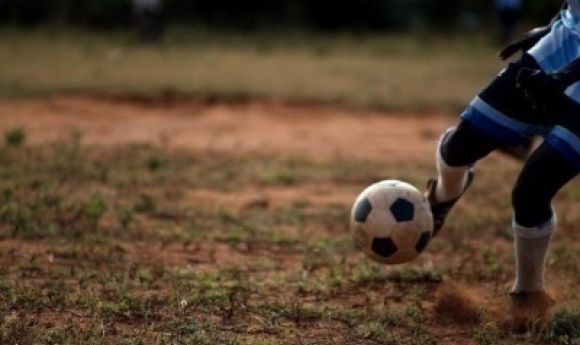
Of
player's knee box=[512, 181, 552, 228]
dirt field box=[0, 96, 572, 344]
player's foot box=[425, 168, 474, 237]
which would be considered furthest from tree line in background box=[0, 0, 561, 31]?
→ player's knee box=[512, 181, 552, 228]

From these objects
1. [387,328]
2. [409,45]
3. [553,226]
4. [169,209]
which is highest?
[553,226]

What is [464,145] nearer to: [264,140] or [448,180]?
[448,180]

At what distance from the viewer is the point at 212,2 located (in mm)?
23562

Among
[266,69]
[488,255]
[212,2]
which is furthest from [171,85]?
[212,2]

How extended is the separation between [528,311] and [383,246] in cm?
67

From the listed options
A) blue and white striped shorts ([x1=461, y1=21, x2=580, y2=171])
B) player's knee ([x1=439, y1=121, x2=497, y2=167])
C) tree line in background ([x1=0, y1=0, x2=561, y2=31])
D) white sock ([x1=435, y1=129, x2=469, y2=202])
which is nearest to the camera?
blue and white striped shorts ([x1=461, y1=21, x2=580, y2=171])

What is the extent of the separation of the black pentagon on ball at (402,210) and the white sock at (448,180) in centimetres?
34

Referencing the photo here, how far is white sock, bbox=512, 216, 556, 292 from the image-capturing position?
4.41m

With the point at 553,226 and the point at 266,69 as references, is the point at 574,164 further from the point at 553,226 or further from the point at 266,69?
the point at 266,69

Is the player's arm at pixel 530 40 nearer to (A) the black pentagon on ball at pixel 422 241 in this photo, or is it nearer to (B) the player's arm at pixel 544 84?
(B) the player's arm at pixel 544 84

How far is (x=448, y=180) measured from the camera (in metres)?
4.93

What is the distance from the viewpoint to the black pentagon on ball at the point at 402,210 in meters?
4.57

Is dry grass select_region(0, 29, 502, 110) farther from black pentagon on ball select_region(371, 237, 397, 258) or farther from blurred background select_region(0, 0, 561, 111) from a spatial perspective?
black pentagon on ball select_region(371, 237, 397, 258)

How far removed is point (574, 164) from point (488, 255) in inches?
64.3
